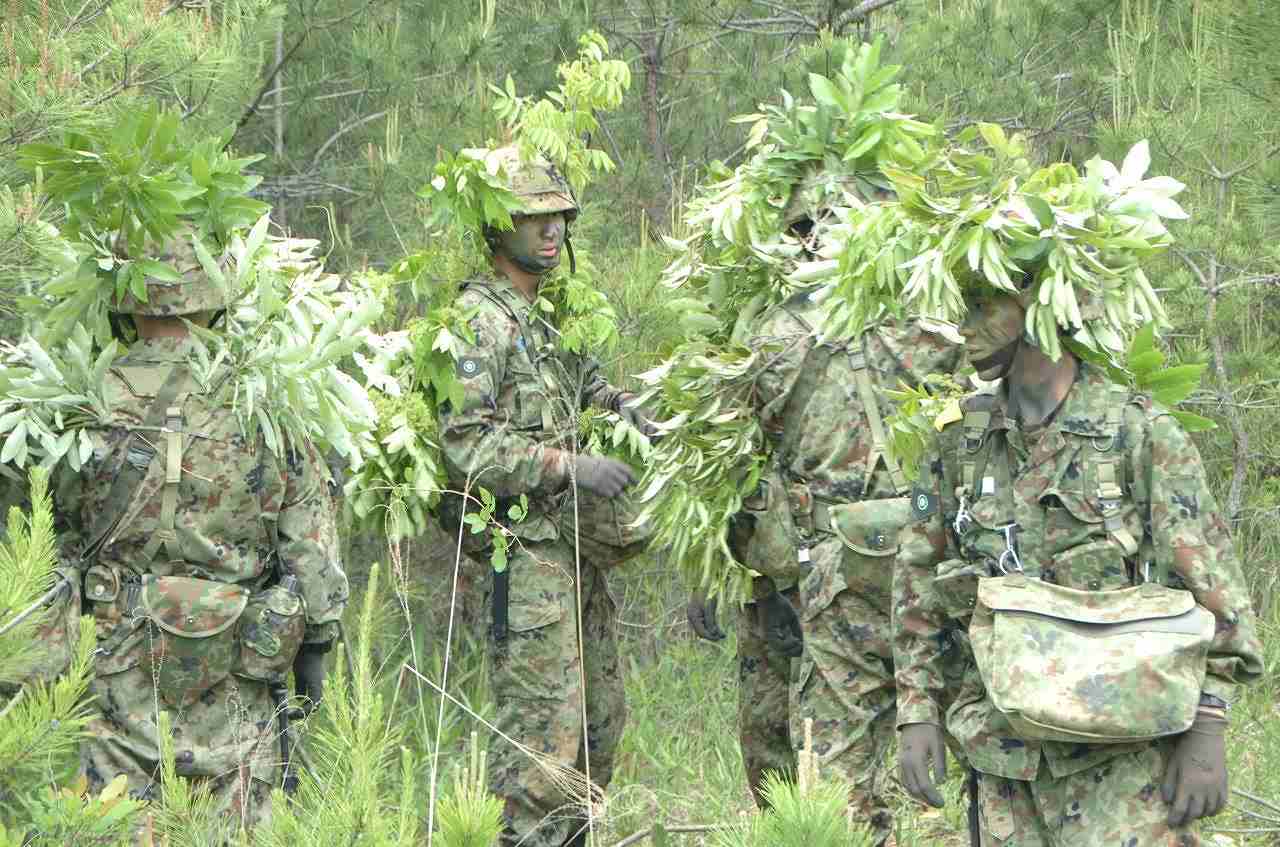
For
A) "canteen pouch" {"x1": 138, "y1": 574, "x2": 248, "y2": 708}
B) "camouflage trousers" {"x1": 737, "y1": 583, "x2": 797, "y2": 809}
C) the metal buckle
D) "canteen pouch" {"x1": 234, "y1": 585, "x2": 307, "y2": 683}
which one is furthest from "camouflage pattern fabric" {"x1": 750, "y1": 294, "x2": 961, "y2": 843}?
"canteen pouch" {"x1": 138, "y1": 574, "x2": 248, "y2": 708}

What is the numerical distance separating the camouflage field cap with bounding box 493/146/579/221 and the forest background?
0.54m

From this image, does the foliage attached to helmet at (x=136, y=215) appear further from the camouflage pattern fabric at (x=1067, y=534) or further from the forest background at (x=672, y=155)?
the camouflage pattern fabric at (x=1067, y=534)

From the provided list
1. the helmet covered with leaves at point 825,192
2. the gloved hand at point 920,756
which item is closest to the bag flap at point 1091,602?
the gloved hand at point 920,756

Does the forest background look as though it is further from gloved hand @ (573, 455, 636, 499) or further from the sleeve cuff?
the sleeve cuff

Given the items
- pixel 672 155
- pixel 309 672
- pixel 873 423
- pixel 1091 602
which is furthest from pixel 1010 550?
pixel 672 155

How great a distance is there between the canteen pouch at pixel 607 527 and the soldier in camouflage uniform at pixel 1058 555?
2.00m

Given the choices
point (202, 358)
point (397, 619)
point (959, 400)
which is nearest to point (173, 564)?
point (202, 358)

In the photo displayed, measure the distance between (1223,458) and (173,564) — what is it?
5893 millimetres

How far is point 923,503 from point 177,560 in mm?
2085

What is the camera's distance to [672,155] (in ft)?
32.1

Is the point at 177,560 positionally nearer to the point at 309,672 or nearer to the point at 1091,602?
the point at 309,672

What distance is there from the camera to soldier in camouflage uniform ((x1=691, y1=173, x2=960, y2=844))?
5.34 meters

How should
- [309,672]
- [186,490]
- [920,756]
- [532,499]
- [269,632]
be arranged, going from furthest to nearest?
[532,499]
[309,672]
[269,632]
[186,490]
[920,756]

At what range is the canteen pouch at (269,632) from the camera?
473cm
